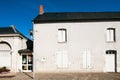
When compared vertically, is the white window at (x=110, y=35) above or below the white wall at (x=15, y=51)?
above

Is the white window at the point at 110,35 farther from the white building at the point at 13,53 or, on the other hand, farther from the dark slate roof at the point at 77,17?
the white building at the point at 13,53

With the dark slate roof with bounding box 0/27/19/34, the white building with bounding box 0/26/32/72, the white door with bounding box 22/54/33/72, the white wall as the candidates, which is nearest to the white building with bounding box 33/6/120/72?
the white door with bounding box 22/54/33/72

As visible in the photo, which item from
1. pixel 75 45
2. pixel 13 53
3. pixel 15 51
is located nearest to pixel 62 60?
pixel 75 45

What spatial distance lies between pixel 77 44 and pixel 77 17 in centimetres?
303

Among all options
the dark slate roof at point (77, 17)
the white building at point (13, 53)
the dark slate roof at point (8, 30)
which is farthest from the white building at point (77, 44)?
the dark slate roof at point (8, 30)

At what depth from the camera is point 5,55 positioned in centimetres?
1952

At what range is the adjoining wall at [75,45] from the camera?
18.2 metres

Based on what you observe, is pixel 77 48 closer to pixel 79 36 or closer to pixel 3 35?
pixel 79 36

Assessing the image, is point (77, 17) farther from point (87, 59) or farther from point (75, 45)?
point (87, 59)

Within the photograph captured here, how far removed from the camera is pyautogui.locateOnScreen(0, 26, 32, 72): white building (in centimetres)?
1911

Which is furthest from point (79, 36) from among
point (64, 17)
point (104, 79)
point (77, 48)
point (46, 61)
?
point (104, 79)

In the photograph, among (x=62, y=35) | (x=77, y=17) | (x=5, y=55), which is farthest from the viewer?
(x=5, y=55)

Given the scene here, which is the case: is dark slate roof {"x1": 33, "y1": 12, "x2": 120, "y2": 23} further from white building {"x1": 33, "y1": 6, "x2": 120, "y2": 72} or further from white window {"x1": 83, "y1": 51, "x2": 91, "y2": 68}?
white window {"x1": 83, "y1": 51, "x2": 91, "y2": 68}

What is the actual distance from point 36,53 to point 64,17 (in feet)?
16.4
